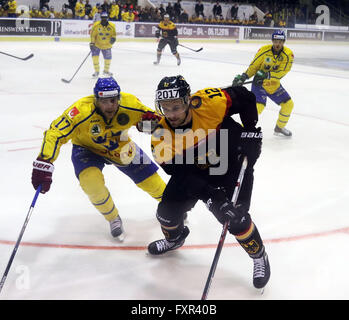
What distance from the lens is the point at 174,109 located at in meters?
2.17

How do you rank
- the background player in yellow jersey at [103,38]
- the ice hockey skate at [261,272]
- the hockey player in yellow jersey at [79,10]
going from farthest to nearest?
the hockey player in yellow jersey at [79,10] → the background player in yellow jersey at [103,38] → the ice hockey skate at [261,272]

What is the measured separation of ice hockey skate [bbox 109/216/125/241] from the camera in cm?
287

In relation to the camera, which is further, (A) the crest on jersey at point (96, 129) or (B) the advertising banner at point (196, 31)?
(B) the advertising banner at point (196, 31)

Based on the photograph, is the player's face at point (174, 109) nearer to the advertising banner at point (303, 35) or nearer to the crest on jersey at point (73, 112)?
the crest on jersey at point (73, 112)

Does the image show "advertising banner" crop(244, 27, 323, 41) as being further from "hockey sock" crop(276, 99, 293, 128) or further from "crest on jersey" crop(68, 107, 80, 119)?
"crest on jersey" crop(68, 107, 80, 119)

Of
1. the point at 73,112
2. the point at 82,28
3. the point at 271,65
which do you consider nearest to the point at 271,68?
the point at 271,65

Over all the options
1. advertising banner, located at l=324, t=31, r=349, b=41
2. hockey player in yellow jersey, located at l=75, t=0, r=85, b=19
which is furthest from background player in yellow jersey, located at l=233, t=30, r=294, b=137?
advertising banner, located at l=324, t=31, r=349, b=41

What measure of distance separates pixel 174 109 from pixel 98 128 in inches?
28.2

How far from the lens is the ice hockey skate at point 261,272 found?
230cm

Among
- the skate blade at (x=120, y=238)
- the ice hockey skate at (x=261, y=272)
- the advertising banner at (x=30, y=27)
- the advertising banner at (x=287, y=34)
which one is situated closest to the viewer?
the ice hockey skate at (x=261, y=272)

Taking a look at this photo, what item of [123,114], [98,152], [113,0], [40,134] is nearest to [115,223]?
[98,152]

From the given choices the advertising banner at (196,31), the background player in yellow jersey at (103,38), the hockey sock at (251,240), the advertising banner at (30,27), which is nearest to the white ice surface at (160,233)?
the hockey sock at (251,240)

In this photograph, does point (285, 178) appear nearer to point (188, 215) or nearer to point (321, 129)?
point (188, 215)

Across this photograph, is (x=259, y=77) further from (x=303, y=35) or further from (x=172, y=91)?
(x=303, y=35)
